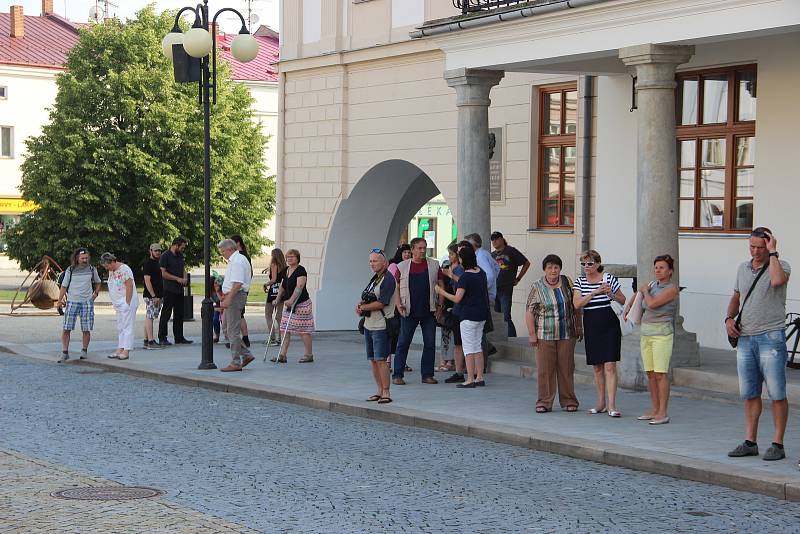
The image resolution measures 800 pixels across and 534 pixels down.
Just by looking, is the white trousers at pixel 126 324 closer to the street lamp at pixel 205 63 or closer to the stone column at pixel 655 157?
the street lamp at pixel 205 63

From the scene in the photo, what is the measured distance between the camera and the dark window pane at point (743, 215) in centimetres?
1739

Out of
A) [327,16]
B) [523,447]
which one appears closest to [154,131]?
[327,16]

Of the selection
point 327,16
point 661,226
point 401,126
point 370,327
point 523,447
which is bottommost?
point 523,447

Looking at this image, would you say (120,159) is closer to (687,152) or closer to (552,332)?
(687,152)

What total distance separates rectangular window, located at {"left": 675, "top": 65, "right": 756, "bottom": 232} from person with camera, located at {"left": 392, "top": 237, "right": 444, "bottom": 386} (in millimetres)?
4275

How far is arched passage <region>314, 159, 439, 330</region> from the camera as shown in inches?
992

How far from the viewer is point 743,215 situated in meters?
17.5

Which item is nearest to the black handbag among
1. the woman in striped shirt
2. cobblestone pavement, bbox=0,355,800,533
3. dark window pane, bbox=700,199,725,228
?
cobblestone pavement, bbox=0,355,800,533

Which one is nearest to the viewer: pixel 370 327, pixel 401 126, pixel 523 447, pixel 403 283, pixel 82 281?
pixel 523 447

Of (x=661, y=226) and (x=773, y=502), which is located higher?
(x=661, y=226)

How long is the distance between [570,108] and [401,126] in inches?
158

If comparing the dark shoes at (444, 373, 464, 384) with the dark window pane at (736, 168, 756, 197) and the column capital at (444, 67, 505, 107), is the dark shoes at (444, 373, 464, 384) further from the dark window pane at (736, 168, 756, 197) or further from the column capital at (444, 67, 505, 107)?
the dark window pane at (736, 168, 756, 197)

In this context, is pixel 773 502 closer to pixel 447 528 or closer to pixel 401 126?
pixel 447 528

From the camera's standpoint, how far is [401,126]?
23500 millimetres
